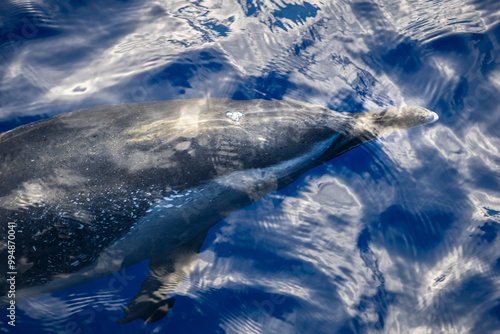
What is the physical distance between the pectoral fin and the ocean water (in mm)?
140

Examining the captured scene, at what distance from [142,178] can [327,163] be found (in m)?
2.46

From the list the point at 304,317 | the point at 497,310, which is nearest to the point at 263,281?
the point at 304,317

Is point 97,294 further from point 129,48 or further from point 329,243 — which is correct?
point 129,48

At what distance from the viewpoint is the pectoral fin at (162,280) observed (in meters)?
4.01

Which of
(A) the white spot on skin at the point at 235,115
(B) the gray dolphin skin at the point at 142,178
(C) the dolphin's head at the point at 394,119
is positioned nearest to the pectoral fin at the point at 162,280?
(B) the gray dolphin skin at the point at 142,178

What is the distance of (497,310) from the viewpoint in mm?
3945

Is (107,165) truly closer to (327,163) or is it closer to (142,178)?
(142,178)

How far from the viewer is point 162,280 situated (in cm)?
412

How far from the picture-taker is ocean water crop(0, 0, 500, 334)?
4.08 metres

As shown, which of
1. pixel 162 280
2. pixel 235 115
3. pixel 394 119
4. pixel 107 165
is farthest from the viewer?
pixel 394 119

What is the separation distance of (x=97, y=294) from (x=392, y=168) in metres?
4.29

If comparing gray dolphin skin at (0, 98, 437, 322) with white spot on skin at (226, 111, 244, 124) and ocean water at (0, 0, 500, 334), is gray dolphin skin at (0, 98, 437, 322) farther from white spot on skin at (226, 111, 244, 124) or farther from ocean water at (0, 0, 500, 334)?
ocean water at (0, 0, 500, 334)

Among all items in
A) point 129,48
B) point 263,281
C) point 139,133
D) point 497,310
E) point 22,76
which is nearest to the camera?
point 139,133

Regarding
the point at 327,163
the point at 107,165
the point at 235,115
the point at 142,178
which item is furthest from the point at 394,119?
the point at 107,165
